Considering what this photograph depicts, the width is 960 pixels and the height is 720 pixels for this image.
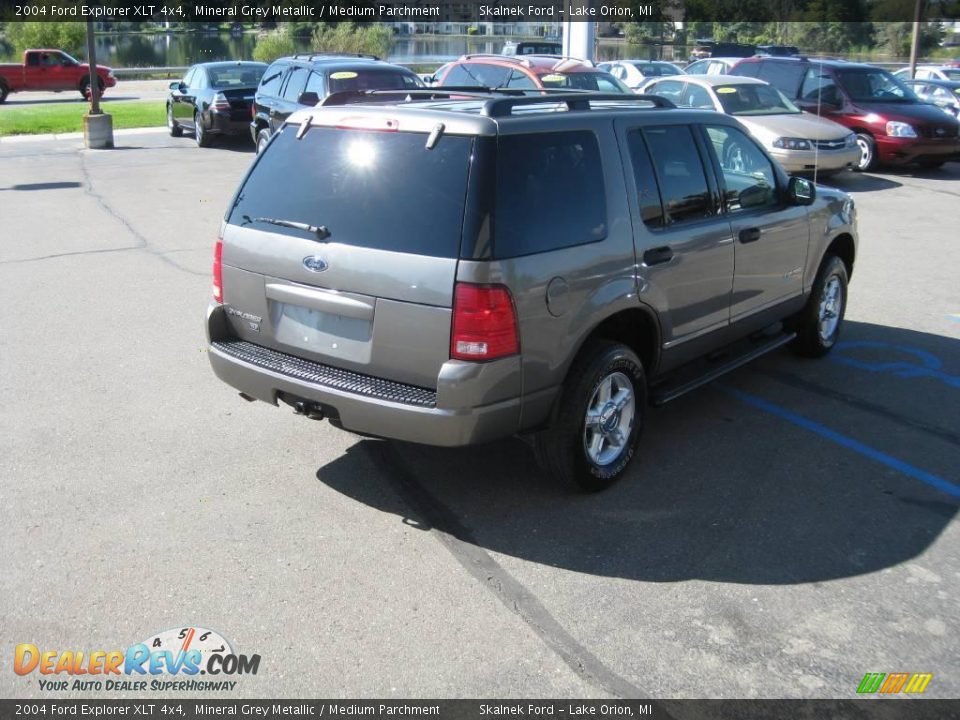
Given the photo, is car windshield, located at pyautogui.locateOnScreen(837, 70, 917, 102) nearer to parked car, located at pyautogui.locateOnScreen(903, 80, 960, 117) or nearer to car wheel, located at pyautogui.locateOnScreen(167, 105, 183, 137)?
parked car, located at pyautogui.locateOnScreen(903, 80, 960, 117)

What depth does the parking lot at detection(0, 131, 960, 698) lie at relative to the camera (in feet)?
11.6

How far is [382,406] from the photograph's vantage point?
4199mm

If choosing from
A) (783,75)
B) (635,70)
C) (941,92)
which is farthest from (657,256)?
(635,70)

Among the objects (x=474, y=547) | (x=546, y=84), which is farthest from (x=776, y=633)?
(x=546, y=84)

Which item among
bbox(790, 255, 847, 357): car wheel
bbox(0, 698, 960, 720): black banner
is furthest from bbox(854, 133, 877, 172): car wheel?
bbox(0, 698, 960, 720): black banner

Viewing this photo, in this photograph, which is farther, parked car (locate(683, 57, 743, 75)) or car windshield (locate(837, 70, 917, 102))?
parked car (locate(683, 57, 743, 75))

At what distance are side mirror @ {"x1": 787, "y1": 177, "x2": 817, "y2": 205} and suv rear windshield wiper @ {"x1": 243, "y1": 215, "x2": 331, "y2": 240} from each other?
10.7ft

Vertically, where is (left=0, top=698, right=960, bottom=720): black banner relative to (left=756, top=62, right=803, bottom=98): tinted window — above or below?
below

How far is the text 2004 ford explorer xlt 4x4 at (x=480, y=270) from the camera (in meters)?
4.12

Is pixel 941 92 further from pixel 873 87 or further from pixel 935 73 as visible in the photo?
pixel 935 73

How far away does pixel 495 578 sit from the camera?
4.07 meters

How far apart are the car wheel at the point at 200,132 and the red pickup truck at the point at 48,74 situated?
16.1m

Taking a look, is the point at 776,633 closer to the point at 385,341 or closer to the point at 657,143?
the point at 385,341

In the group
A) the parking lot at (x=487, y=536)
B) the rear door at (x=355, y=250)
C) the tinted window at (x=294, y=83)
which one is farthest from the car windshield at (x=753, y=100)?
the rear door at (x=355, y=250)
